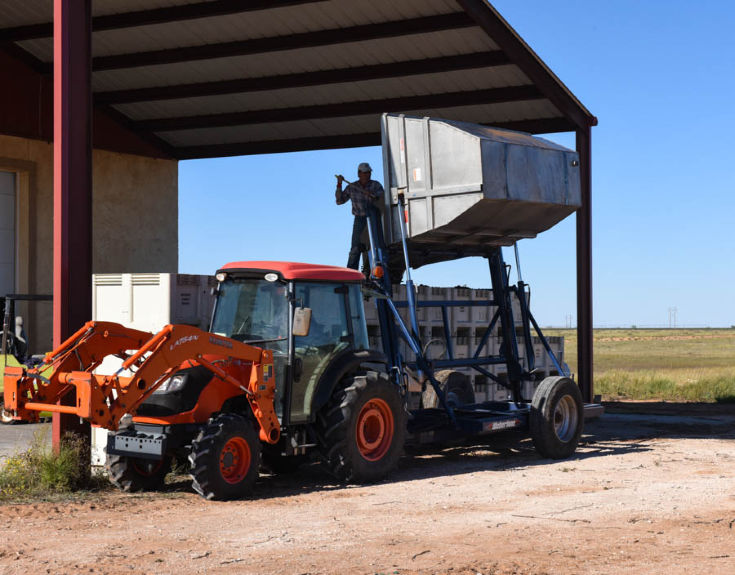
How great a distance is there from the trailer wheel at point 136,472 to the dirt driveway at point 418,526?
0.74 ft

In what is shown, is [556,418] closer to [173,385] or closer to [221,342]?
[221,342]

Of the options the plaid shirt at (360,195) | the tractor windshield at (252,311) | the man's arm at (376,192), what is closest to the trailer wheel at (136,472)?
the tractor windshield at (252,311)

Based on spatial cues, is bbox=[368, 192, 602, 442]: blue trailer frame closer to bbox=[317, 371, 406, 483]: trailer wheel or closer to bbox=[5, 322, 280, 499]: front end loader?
bbox=[317, 371, 406, 483]: trailer wheel

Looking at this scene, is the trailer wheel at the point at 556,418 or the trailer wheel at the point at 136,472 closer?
the trailer wheel at the point at 136,472

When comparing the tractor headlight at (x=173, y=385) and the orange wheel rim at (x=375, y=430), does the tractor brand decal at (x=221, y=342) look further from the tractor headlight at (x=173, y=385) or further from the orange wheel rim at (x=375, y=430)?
the orange wheel rim at (x=375, y=430)

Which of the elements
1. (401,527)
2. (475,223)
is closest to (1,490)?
(401,527)

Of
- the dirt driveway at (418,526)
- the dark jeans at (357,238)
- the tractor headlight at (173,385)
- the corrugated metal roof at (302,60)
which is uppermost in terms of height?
the corrugated metal roof at (302,60)

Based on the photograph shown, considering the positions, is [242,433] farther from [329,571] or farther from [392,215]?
[392,215]

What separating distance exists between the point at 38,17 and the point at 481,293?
1005cm

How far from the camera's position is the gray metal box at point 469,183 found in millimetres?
12844

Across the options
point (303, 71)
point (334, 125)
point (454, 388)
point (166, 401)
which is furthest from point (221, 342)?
point (334, 125)

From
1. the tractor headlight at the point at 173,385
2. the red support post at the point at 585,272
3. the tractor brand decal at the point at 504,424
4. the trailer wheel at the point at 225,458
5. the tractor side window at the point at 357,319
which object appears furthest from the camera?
the red support post at the point at 585,272

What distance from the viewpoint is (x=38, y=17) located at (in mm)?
19266

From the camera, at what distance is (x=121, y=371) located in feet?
32.4
